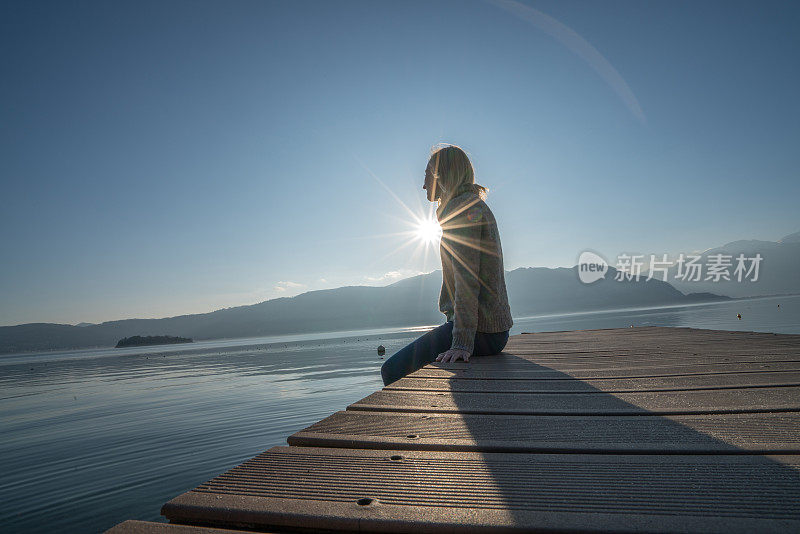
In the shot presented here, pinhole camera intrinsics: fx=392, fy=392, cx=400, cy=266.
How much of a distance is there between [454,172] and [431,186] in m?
0.44

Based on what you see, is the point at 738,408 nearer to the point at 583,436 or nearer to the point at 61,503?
the point at 583,436

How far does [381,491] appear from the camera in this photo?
1.04 m

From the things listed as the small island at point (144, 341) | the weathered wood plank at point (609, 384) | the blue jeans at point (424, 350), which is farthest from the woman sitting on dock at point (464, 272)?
the small island at point (144, 341)

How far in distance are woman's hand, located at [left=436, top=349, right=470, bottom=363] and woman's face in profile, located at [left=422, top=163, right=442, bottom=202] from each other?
5.56 ft

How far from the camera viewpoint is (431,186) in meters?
4.28

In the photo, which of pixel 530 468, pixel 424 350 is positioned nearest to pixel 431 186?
pixel 424 350

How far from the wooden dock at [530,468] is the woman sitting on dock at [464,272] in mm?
1356

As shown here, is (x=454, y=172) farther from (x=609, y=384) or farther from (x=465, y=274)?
(x=609, y=384)

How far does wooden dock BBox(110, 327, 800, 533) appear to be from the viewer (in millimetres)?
875

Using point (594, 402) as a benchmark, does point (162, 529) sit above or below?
above

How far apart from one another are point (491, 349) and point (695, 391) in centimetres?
211

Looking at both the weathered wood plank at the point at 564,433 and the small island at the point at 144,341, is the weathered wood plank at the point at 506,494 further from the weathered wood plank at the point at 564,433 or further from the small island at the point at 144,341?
the small island at the point at 144,341

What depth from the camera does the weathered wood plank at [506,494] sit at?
33.4 inches

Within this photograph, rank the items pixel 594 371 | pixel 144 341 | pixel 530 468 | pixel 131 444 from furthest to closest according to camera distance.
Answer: pixel 144 341, pixel 131 444, pixel 594 371, pixel 530 468
